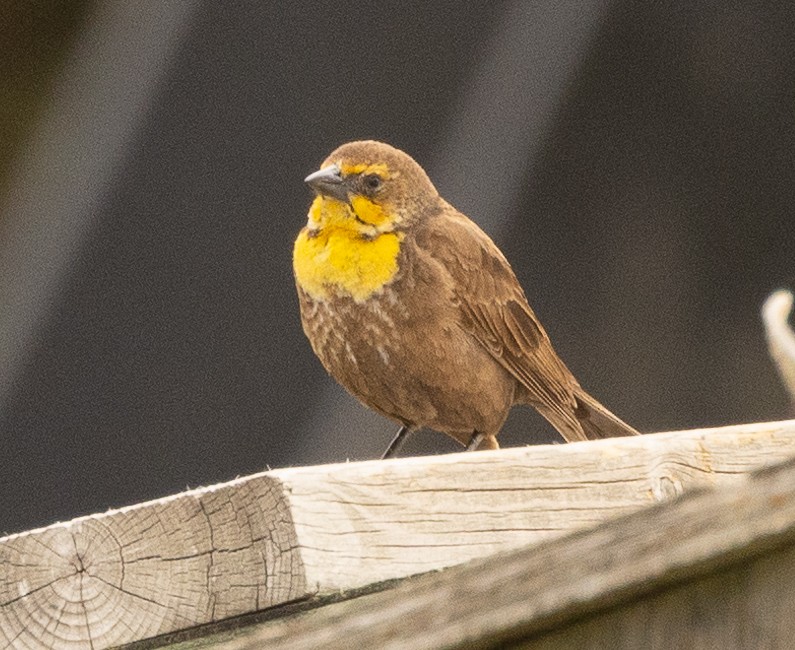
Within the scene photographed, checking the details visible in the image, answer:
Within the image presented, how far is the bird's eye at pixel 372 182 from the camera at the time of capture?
4059 mm

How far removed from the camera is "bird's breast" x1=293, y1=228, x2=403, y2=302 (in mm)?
3801

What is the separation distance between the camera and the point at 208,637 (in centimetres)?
215

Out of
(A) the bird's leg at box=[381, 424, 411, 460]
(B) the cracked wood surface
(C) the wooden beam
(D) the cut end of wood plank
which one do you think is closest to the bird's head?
(A) the bird's leg at box=[381, 424, 411, 460]

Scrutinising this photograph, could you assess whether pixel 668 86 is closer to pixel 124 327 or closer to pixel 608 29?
pixel 608 29

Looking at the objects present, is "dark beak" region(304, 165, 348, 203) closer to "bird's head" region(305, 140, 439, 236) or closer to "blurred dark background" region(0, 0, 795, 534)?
"bird's head" region(305, 140, 439, 236)

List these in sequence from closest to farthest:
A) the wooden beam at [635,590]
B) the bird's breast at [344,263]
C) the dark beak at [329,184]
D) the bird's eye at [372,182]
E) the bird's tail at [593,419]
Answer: the wooden beam at [635,590] < the bird's breast at [344,263] < the dark beak at [329,184] < the bird's eye at [372,182] < the bird's tail at [593,419]

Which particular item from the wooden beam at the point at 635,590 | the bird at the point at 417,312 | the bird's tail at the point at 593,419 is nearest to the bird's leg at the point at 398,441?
the bird at the point at 417,312

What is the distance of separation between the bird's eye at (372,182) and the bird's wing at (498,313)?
0.15 metres

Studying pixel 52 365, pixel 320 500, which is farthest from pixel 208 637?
pixel 52 365

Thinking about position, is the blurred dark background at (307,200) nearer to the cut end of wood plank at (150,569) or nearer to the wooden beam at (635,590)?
the cut end of wood plank at (150,569)

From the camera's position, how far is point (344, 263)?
151 inches

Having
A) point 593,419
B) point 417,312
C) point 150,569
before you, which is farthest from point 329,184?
point 150,569

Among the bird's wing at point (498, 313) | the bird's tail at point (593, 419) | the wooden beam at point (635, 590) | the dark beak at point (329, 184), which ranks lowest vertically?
the bird's tail at point (593, 419)

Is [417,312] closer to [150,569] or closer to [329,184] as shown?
[329,184]
